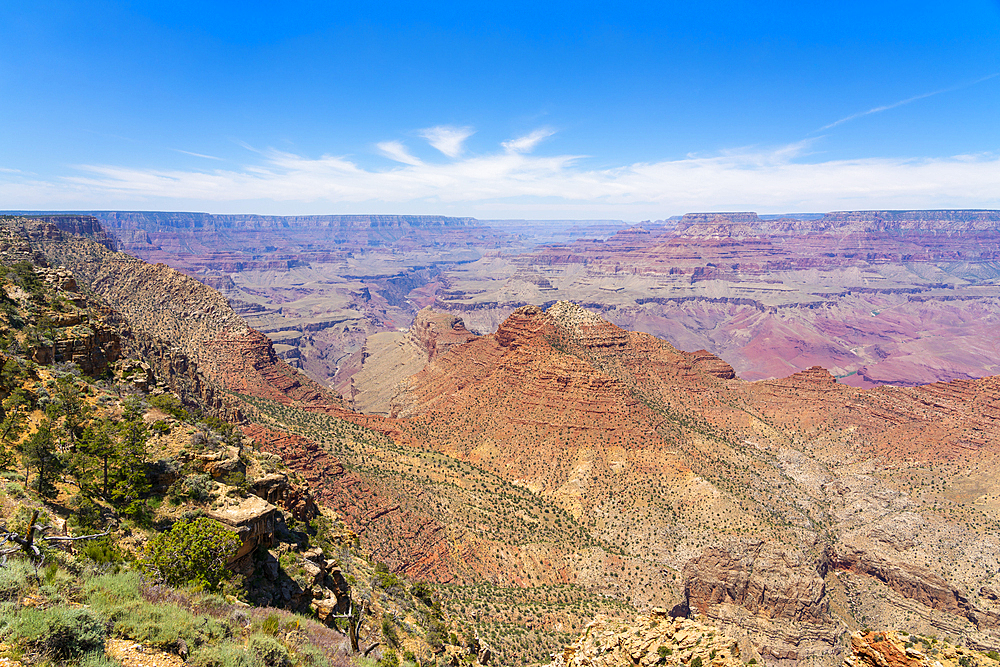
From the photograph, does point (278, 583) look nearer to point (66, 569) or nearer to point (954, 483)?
point (66, 569)

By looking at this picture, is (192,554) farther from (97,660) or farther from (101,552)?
(97,660)

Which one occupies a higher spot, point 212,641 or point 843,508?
point 212,641

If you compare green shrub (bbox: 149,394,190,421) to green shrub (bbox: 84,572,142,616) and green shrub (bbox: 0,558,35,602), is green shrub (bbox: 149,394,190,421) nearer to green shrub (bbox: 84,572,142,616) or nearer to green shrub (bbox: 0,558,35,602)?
green shrub (bbox: 84,572,142,616)

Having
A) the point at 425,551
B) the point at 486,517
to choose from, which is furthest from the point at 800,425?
the point at 425,551

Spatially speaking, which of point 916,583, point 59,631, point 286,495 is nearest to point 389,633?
point 286,495

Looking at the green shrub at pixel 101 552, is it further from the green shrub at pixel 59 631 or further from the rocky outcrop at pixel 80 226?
the rocky outcrop at pixel 80 226

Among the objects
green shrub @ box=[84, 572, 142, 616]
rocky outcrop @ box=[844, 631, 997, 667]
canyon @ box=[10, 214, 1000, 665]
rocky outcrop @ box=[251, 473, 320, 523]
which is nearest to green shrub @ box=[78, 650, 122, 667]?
green shrub @ box=[84, 572, 142, 616]
